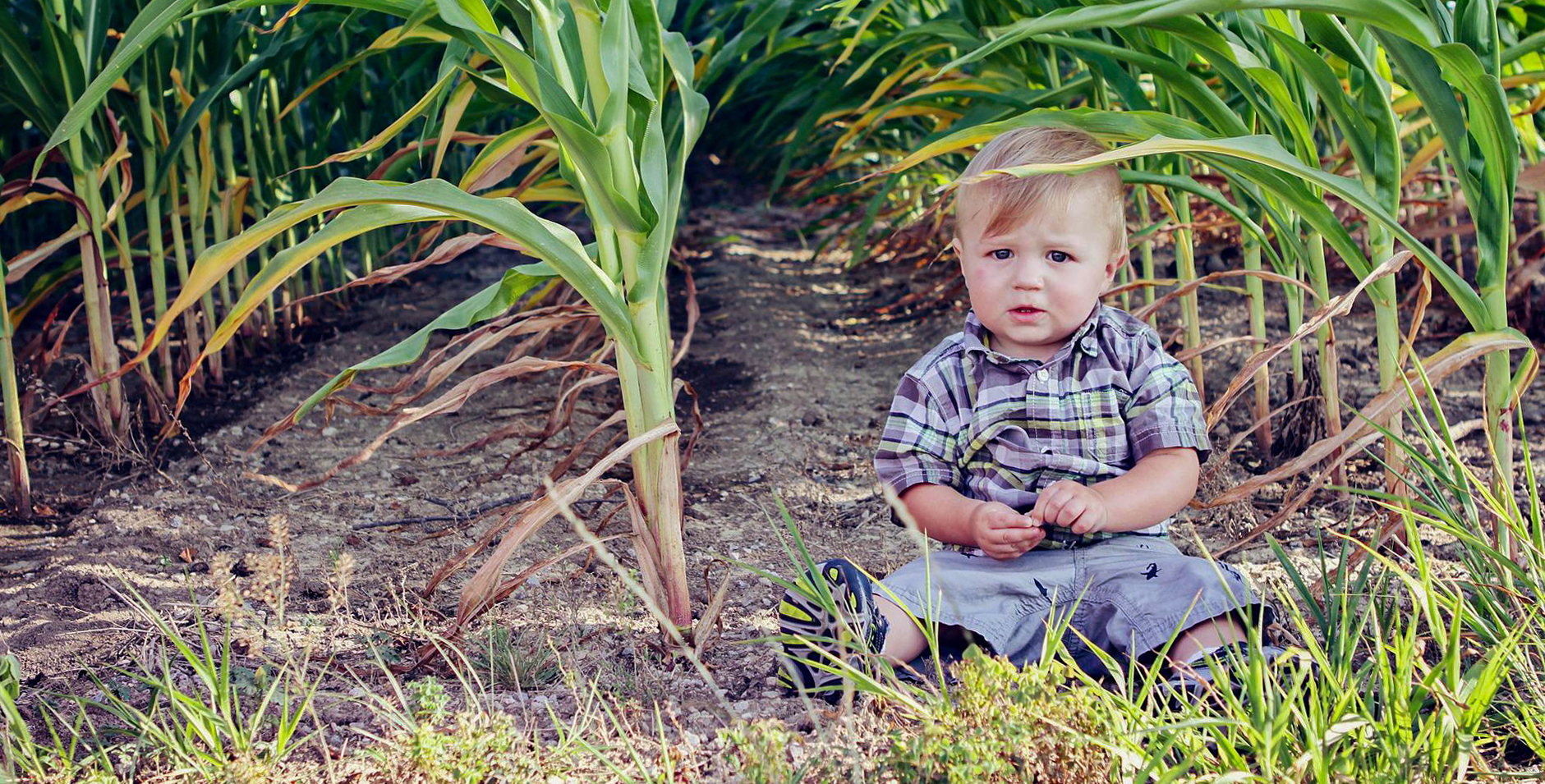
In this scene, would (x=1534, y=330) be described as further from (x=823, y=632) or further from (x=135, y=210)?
(x=135, y=210)

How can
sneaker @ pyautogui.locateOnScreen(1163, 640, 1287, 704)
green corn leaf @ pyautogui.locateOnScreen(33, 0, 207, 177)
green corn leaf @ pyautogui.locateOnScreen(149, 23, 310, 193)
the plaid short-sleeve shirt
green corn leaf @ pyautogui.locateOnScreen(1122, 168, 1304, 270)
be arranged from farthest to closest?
green corn leaf @ pyautogui.locateOnScreen(149, 23, 310, 193) < green corn leaf @ pyautogui.locateOnScreen(1122, 168, 1304, 270) < the plaid short-sleeve shirt < green corn leaf @ pyautogui.locateOnScreen(33, 0, 207, 177) < sneaker @ pyautogui.locateOnScreen(1163, 640, 1287, 704)

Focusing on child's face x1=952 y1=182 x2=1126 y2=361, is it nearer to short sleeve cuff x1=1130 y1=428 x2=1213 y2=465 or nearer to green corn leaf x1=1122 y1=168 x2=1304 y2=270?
short sleeve cuff x1=1130 y1=428 x2=1213 y2=465

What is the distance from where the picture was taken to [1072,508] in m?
1.17

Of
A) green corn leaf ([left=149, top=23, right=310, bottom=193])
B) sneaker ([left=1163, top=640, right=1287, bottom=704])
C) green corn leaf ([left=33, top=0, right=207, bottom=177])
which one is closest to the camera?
sneaker ([left=1163, top=640, right=1287, bottom=704])

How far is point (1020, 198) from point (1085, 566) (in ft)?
1.32

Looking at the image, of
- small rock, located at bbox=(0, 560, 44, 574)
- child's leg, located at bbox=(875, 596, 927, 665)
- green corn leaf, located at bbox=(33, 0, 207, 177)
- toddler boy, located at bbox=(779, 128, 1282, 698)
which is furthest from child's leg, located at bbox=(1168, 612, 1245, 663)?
small rock, located at bbox=(0, 560, 44, 574)

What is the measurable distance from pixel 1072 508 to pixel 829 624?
0.90 feet

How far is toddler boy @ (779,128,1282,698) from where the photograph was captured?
1.21 metres

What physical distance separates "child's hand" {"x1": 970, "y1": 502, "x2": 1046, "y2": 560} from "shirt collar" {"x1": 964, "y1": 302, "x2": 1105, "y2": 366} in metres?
0.18

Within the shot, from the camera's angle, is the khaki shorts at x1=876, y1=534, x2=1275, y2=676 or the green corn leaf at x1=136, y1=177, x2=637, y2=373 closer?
the green corn leaf at x1=136, y1=177, x2=637, y2=373

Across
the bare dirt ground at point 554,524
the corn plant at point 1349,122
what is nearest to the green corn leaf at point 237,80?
the bare dirt ground at point 554,524

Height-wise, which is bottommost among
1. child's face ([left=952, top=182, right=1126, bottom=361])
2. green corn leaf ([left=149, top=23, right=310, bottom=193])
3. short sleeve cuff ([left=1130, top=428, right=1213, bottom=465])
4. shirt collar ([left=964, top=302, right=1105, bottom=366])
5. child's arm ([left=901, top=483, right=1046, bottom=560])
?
child's arm ([left=901, top=483, right=1046, bottom=560])

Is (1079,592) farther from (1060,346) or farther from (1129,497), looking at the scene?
(1060,346)

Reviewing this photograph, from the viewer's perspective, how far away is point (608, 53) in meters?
1.17
